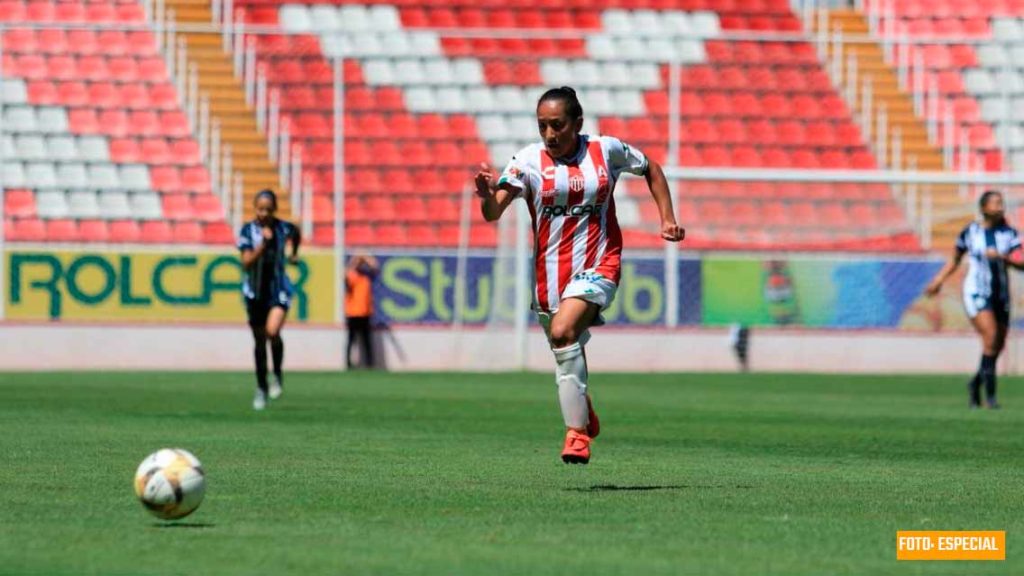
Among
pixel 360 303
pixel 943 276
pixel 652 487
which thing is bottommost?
pixel 360 303

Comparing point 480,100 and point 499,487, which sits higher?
point 480,100

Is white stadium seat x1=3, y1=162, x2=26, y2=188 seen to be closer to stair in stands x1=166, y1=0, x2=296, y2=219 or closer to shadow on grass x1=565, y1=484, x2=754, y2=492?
stair in stands x1=166, y1=0, x2=296, y2=219

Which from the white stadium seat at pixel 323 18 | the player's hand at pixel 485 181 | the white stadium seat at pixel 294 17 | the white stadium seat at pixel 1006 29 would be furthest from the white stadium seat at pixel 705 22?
the player's hand at pixel 485 181

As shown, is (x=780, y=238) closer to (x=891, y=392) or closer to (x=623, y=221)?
(x=623, y=221)

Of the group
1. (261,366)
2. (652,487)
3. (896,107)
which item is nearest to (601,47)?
(896,107)

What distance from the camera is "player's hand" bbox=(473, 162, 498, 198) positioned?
32.0ft

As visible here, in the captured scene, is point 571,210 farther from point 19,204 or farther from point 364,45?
point 364,45

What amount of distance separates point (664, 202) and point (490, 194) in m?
1.02

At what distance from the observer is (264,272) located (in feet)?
59.6

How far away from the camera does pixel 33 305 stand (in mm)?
28281

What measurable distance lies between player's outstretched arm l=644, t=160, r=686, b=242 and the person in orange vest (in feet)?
58.0

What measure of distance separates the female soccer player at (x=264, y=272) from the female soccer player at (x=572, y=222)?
7.39 meters

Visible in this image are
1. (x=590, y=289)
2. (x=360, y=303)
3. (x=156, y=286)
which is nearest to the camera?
(x=590, y=289)

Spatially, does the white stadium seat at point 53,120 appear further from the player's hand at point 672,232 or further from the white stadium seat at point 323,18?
the player's hand at point 672,232
